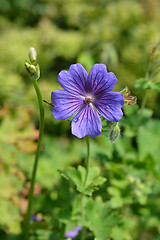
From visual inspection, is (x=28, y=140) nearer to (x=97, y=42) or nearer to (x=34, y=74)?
(x=34, y=74)

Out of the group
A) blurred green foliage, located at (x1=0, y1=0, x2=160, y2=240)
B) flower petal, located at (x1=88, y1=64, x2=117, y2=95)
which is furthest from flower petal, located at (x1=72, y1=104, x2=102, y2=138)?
blurred green foliage, located at (x1=0, y1=0, x2=160, y2=240)

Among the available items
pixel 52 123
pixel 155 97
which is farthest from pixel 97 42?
pixel 52 123

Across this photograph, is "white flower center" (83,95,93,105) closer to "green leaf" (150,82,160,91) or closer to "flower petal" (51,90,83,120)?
"flower petal" (51,90,83,120)

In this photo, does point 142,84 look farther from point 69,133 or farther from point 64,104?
point 69,133

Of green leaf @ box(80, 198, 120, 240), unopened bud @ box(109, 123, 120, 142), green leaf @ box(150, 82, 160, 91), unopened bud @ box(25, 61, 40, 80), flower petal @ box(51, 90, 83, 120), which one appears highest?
green leaf @ box(150, 82, 160, 91)

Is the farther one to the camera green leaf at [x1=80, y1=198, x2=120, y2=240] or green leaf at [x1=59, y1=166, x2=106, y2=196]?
green leaf at [x1=80, y1=198, x2=120, y2=240]

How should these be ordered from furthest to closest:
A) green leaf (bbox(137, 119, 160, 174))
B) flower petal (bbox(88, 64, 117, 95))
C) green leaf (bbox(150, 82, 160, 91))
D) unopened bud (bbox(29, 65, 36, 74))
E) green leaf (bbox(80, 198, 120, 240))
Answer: green leaf (bbox(137, 119, 160, 174)), green leaf (bbox(150, 82, 160, 91)), green leaf (bbox(80, 198, 120, 240)), flower petal (bbox(88, 64, 117, 95)), unopened bud (bbox(29, 65, 36, 74))

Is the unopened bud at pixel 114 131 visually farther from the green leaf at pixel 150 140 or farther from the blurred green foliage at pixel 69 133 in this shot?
the green leaf at pixel 150 140

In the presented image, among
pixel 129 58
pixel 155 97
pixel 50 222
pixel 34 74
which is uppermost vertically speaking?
pixel 129 58
